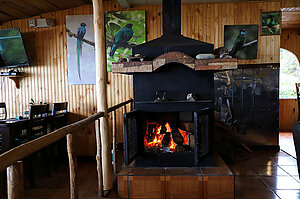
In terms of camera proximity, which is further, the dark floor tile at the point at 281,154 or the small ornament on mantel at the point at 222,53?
the dark floor tile at the point at 281,154

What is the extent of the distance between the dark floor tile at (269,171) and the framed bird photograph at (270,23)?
229cm

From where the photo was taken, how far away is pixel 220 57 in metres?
2.60

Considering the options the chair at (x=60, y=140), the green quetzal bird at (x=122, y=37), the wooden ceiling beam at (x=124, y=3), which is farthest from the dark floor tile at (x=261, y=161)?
the wooden ceiling beam at (x=124, y=3)

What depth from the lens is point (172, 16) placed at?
9.52ft

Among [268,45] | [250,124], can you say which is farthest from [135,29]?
[250,124]

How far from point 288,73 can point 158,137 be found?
18.3ft

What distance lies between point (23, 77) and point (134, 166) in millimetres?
3050

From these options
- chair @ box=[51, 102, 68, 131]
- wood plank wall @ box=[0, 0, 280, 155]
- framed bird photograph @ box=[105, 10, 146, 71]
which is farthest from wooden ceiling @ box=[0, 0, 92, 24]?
chair @ box=[51, 102, 68, 131]

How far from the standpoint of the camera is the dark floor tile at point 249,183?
2.78 m

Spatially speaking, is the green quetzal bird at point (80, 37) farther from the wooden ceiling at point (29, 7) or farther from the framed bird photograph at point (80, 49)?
the wooden ceiling at point (29, 7)

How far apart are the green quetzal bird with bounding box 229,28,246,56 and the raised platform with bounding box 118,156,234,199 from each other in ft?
8.01

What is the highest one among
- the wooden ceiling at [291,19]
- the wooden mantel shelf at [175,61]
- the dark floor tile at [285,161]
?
the wooden ceiling at [291,19]

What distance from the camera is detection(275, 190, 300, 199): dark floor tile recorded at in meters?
2.51

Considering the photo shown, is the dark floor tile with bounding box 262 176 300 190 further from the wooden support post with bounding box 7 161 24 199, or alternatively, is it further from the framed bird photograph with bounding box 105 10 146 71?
the framed bird photograph with bounding box 105 10 146 71
